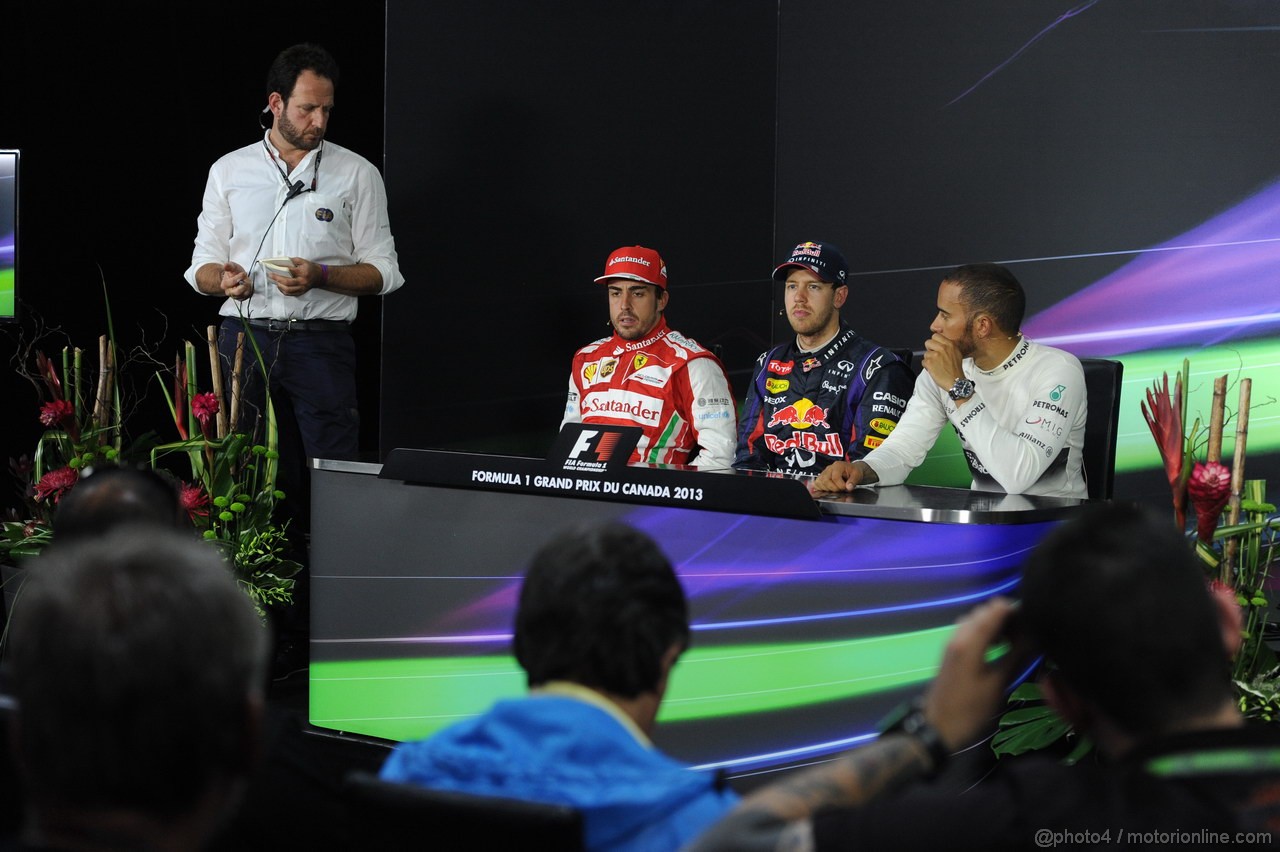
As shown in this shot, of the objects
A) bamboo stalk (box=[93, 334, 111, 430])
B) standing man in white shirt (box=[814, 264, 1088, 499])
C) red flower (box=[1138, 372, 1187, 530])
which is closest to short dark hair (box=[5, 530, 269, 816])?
red flower (box=[1138, 372, 1187, 530])

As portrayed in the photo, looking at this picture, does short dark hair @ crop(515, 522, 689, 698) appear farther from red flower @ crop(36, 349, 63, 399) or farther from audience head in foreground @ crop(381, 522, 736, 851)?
red flower @ crop(36, 349, 63, 399)

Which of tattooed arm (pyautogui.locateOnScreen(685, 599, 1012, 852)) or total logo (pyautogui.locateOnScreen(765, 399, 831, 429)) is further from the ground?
total logo (pyautogui.locateOnScreen(765, 399, 831, 429))

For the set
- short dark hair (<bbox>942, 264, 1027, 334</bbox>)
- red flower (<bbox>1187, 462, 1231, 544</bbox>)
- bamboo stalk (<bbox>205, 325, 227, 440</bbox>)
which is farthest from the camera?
bamboo stalk (<bbox>205, 325, 227, 440</bbox>)

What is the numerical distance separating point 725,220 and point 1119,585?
15.9ft

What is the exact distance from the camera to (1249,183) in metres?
4.66

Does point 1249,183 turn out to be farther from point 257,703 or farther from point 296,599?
point 257,703

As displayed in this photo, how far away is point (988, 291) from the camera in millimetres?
3404

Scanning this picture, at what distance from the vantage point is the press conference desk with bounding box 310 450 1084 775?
2.71 metres

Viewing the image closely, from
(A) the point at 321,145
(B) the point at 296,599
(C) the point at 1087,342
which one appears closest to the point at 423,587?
(B) the point at 296,599

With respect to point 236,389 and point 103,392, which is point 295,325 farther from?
point 103,392

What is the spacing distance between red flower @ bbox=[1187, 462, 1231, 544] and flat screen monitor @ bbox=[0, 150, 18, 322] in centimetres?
340

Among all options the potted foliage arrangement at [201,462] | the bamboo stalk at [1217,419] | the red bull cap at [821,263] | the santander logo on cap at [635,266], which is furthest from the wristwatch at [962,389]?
the potted foliage arrangement at [201,462]

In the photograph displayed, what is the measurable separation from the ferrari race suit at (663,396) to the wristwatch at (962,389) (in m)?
1.05

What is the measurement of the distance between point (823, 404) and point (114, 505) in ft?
8.22
